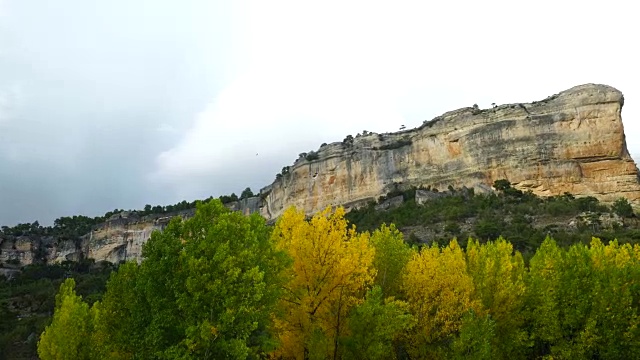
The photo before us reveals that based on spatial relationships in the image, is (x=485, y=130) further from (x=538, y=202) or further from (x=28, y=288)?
(x=28, y=288)

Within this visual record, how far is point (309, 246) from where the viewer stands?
19.3 metres

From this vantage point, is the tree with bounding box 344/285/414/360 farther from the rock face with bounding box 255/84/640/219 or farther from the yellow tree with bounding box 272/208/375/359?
the rock face with bounding box 255/84/640/219

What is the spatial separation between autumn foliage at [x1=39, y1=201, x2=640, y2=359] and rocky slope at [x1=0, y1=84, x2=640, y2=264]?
6758 cm

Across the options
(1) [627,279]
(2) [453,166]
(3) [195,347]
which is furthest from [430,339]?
(2) [453,166]

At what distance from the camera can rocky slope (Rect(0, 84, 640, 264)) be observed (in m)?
87.1

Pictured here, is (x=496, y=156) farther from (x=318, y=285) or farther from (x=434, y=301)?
(x=318, y=285)

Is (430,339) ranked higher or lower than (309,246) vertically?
lower

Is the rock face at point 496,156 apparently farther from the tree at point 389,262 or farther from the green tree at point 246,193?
the tree at point 389,262

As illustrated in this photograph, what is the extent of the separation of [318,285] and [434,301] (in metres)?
5.95

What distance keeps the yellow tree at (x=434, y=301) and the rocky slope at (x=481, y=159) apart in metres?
72.3

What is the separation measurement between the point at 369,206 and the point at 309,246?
254 ft

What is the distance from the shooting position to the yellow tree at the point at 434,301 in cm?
2109

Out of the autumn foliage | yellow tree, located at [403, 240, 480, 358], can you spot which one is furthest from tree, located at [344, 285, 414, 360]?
yellow tree, located at [403, 240, 480, 358]

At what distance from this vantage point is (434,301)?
21.7m
